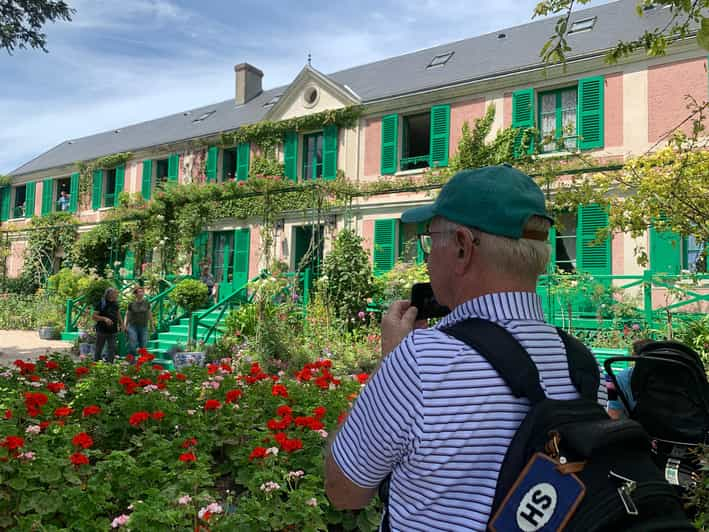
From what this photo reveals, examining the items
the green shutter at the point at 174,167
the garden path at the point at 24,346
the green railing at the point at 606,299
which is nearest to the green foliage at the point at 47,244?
the green shutter at the point at 174,167

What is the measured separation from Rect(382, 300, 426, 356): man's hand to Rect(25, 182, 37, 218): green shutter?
82.0 feet

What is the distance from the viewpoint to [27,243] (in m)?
21.6

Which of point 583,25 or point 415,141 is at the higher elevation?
point 583,25

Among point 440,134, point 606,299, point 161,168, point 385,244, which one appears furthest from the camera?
point 161,168

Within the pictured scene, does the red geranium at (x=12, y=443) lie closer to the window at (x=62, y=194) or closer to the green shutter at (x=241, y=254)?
the green shutter at (x=241, y=254)

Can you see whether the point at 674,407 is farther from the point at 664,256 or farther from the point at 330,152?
the point at 330,152

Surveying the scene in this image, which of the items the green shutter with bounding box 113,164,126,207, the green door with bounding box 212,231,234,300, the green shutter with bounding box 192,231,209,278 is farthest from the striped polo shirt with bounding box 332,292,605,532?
the green shutter with bounding box 113,164,126,207

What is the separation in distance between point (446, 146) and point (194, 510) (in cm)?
1202

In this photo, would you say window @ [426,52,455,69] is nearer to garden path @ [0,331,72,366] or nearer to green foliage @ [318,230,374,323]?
green foliage @ [318,230,374,323]

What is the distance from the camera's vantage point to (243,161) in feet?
54.7

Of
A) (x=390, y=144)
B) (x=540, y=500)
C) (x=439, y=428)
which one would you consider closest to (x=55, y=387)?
(x=439, y=428)

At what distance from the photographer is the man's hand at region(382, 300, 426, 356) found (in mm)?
1214

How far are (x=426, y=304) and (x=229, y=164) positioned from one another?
17288mm

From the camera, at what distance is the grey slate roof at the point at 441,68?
495 inches
